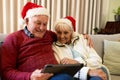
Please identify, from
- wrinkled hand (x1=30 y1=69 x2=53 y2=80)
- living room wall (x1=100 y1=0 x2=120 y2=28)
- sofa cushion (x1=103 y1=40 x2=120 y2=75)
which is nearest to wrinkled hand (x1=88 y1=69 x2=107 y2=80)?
wrinkled hand (x1=30 y1=69 x2=53 y2=80)

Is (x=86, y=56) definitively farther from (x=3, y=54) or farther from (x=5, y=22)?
(x=5, y=22)

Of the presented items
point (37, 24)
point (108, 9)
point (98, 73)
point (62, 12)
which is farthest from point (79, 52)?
point (108, 9)

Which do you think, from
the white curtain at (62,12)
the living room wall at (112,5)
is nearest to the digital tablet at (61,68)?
the white curtain at (62,12)

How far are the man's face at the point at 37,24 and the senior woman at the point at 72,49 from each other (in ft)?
0.81

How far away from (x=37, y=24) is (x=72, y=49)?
1.46ft

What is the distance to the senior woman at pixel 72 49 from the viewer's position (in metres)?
2.00

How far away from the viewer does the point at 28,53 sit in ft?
6.09

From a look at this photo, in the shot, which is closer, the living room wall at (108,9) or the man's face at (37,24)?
the man's face at (37,24)

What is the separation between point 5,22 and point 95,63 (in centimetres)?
137

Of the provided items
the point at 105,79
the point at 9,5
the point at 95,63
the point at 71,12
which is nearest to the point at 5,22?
the point at 9,5

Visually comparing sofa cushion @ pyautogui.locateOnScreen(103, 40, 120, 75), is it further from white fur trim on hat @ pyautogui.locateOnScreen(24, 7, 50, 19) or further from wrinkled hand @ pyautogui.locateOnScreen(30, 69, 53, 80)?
wrinkled hand @ pyautogui.locateOnScreen(30, 69, 53, 80)

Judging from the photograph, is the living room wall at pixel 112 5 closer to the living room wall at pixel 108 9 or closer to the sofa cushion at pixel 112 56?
the living room wall at pixel 108 9

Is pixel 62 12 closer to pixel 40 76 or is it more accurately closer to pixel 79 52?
pixel 79 52

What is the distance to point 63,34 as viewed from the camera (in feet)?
6.93
